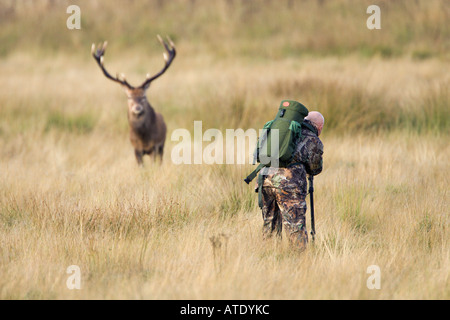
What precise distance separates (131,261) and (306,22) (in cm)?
1597

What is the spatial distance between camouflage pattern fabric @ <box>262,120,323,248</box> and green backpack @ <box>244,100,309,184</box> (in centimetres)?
7

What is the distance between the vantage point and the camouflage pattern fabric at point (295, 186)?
165 inches

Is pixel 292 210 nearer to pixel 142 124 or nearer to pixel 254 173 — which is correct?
pixel 254 173

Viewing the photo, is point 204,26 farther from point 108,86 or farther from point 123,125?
point 123,125

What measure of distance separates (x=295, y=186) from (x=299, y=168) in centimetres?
15

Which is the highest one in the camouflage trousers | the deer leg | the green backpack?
the green backpack

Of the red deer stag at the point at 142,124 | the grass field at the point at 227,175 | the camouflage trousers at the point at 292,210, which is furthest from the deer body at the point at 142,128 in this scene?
the camouflage trousers at the point at 292,210

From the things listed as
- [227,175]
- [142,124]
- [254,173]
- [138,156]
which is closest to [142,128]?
[142,124]

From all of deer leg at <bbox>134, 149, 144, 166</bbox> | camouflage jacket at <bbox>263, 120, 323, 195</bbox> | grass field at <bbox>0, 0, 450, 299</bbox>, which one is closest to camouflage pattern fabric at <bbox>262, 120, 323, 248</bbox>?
camouflage jacket at <bbox>263, 120, 323, 195</bbox>

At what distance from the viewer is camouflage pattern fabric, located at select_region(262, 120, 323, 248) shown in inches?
165

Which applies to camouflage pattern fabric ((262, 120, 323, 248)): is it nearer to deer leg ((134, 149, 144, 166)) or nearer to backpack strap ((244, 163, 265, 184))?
backpack strap ((244, 163, 265, 184))

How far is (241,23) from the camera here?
19641 mm

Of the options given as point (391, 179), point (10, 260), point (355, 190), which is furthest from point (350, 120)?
point (10, 260)

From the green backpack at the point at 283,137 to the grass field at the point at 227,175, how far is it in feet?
2.19
